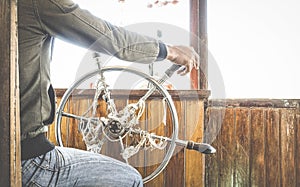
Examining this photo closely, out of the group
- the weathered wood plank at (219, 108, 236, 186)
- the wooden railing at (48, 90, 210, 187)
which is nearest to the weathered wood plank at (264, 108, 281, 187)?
the weathered wood plank at (219, 108, 236, 186)

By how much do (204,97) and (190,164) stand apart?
0.44 meters

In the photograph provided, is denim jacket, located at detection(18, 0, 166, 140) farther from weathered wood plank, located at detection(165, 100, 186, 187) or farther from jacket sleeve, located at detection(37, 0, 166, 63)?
weathered wood plank, located at detection(165, 100, 186, 187)

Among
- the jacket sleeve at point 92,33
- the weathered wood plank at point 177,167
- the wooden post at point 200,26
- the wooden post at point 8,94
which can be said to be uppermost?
the wooden post at point 200,26

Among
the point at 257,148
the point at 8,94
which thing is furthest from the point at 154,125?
the point at 8,94

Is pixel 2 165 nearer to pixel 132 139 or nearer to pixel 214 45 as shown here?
pixel 132 139

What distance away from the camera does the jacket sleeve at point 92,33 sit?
103 centimetres

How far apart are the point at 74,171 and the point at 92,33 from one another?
0.43 meters

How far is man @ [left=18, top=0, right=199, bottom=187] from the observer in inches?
40.4

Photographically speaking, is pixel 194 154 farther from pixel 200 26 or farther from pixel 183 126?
pixel 200 26

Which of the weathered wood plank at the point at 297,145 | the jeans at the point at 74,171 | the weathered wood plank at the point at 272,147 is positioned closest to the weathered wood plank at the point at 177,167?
the weathered wood plank at the point at 272,147

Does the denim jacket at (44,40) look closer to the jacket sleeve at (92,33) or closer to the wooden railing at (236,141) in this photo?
the jacket sleeve at (92,33)

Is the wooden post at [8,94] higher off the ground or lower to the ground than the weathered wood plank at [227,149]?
higher

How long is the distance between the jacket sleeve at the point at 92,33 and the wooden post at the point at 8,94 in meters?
0.16

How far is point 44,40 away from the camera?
108 cm
